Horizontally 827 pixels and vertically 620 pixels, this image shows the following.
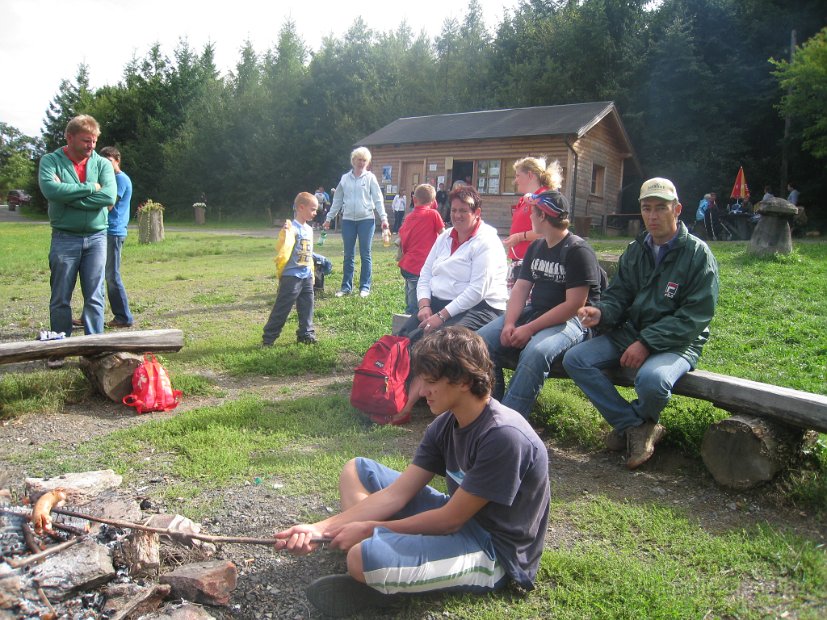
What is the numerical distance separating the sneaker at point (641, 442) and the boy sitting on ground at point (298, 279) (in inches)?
153

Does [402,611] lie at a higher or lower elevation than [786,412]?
lower

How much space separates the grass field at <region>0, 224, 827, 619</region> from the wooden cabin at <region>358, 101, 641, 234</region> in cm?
1227

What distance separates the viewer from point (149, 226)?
60.8 feet

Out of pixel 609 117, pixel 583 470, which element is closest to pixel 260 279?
pixel 583 470

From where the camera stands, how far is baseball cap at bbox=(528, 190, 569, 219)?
4.55 meters

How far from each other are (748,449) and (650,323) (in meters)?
1.01

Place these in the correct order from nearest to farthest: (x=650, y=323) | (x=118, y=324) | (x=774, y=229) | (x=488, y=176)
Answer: (x=650, y=323), (x=118, y=324), (x=774, y=229), (x=488, y=176)

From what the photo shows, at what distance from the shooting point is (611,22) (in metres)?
31.9

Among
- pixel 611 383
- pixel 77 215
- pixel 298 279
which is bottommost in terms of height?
pixel 611 383

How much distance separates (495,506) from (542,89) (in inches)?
1249

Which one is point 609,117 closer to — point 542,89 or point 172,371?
point 542,89

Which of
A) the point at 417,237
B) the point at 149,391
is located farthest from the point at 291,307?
the point at 149,391

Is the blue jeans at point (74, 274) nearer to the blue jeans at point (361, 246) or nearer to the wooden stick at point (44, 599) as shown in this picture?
the blue jeans at point (361, 246)

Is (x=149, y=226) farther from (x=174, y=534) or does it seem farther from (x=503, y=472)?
(x=503, y=472)
